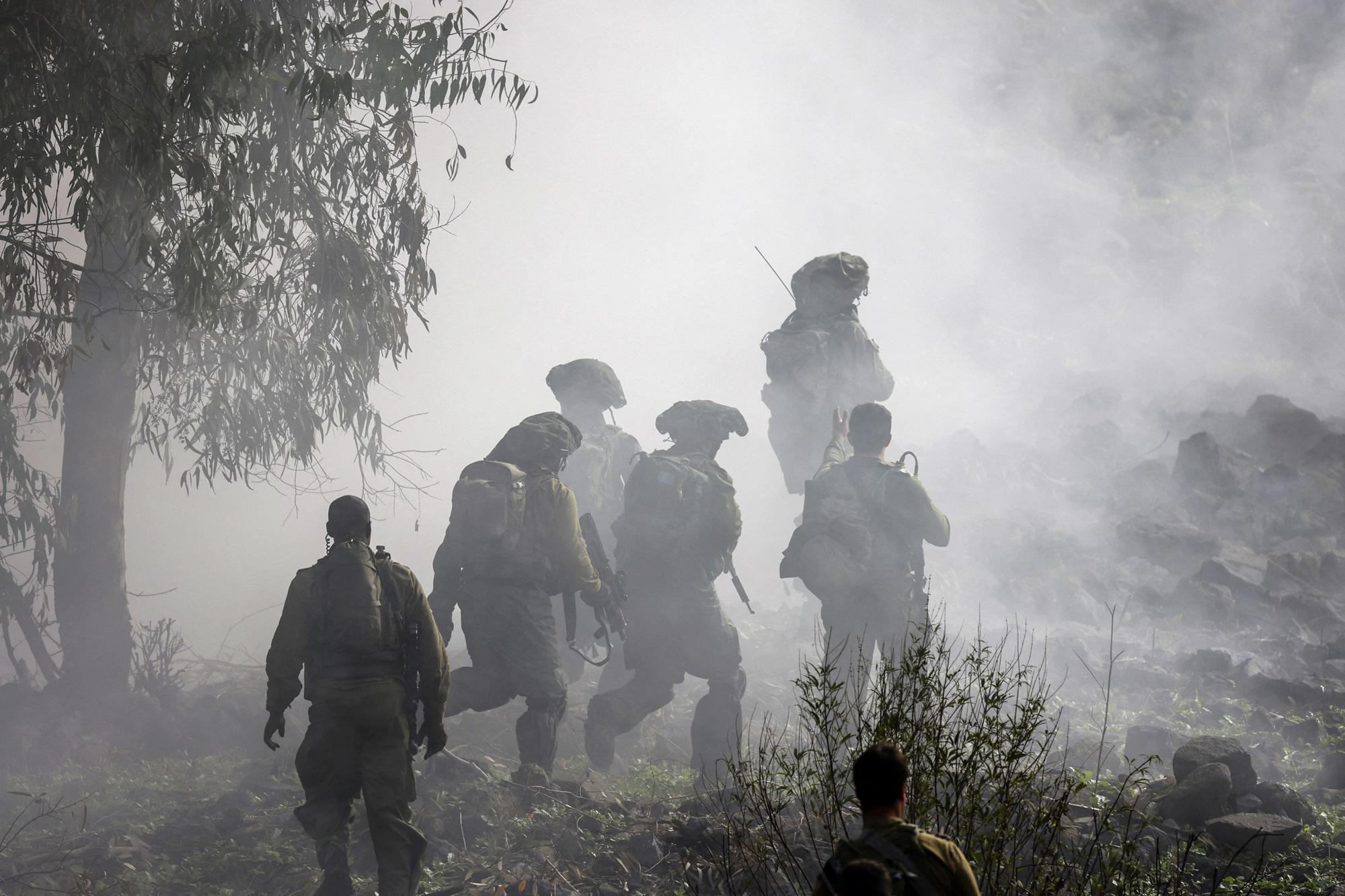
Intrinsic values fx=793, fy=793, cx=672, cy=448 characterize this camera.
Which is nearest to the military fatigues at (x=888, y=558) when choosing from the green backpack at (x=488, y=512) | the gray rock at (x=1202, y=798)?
the gray rock at (x=1202, y=798)

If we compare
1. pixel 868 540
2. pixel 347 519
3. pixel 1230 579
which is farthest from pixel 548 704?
pixel 1230 579

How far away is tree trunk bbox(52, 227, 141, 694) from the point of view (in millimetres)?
6871

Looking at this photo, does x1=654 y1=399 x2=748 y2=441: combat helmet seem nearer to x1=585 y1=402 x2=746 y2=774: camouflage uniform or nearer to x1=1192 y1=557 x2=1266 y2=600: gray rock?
x1=585 y1=402 x2=746 y2=774: camouflage uniform

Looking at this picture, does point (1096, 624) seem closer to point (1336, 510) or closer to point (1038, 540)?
point (1038, 540)

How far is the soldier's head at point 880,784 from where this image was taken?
4.97 feet

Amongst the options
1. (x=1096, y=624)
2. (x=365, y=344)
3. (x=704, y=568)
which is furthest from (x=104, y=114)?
→ (x=1096, y=624)

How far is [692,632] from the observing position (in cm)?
627

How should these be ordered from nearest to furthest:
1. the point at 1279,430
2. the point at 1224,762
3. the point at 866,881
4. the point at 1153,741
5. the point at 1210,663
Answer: the point at 866,881 → the point at 1224,762 → the point at 1153,741 → the point at 1210,663 → the point at 1279,430

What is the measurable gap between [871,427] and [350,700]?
380 centimetres

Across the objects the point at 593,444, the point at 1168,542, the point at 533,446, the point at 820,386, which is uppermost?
the point at 820,386

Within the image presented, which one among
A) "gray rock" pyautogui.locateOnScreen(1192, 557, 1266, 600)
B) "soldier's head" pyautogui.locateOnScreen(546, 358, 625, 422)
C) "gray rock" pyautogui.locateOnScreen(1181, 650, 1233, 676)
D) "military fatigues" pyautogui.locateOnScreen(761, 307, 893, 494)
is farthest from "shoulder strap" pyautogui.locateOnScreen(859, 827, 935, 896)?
"gray rock" pyautogui.locateOnScreen(1192, 557, 1266, 600)

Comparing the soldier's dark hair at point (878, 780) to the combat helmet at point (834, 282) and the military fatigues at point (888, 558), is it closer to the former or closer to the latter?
the military fatigues at point (888, 558)

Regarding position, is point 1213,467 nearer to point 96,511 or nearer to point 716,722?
point 716,722

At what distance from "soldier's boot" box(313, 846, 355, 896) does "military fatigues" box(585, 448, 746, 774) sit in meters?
2.57
